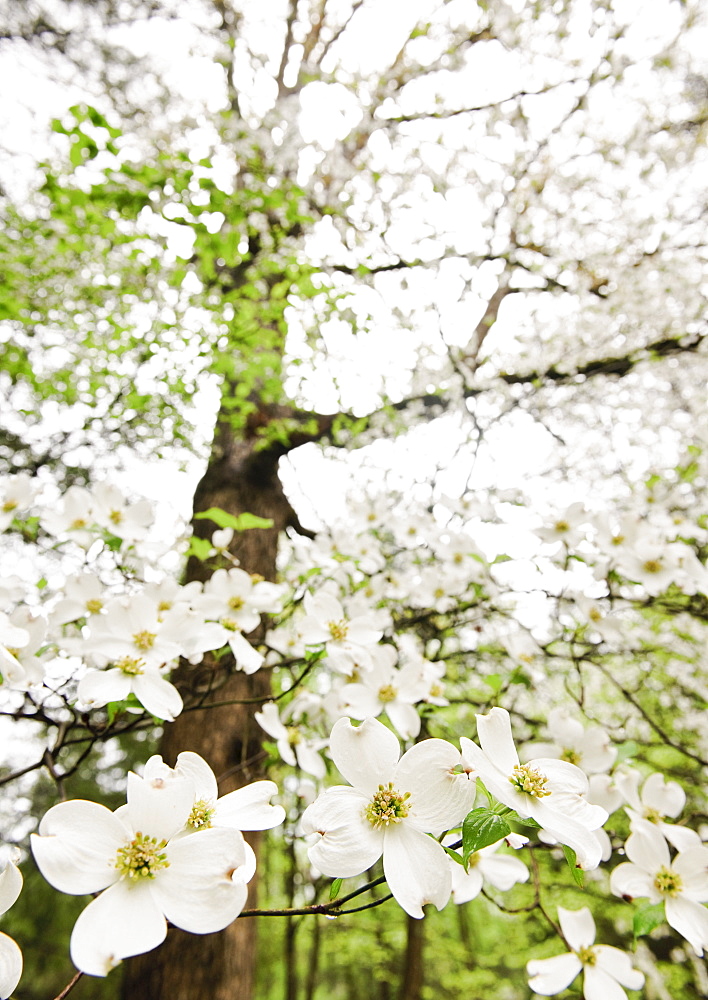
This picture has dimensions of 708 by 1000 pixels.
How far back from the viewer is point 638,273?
3207mm

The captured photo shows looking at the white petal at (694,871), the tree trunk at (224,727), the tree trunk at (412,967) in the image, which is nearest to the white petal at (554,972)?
the white petal at (694,871)

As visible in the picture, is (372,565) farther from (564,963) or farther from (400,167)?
(400,167)

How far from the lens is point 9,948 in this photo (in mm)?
460

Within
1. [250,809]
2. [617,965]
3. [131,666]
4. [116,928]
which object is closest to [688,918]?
[617,965]

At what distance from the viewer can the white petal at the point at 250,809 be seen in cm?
55

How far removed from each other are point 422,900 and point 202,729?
1608mm

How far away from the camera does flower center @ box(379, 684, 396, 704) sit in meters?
1.18

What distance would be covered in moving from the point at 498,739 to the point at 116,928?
1.30 feet

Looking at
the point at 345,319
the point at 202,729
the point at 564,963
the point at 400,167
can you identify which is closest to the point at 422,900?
the point at 564,963

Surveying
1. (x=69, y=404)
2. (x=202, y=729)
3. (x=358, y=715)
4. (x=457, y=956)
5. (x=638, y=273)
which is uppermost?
(x=638, y=273)

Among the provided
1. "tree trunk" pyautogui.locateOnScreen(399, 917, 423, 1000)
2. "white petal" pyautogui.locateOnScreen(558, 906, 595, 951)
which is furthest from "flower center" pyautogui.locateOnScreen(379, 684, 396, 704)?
"tree trunk" pyautogui.locateOnScreen(399, 917, 423, 1000)

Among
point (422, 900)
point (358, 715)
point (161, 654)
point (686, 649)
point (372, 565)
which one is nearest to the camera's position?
point (422, 900)

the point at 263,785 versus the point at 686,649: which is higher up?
the point at 263,785

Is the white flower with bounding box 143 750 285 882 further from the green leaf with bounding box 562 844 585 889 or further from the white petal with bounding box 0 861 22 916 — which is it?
the green leaf with bounding box 562 844 585 889
